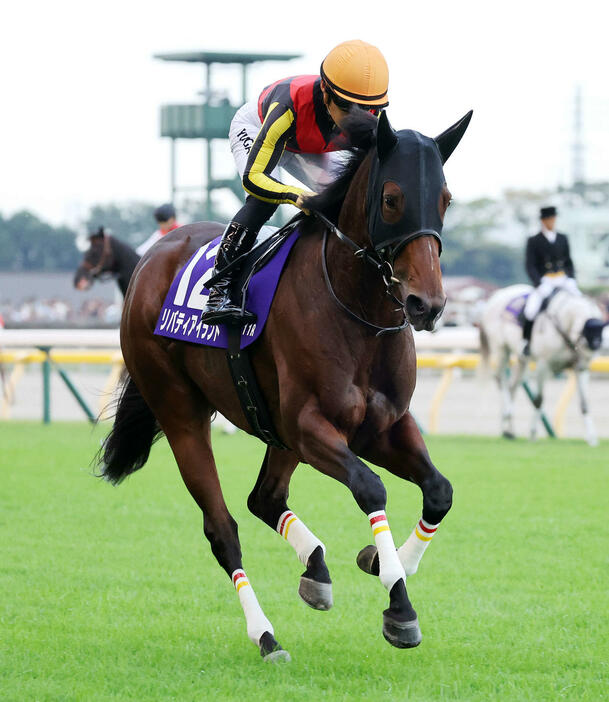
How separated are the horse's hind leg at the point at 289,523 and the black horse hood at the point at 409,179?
4.69 ft

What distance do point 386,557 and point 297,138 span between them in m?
1.80

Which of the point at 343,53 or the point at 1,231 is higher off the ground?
the point at 343,53

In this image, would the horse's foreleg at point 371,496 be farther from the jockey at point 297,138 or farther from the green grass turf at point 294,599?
the jockey at point 297,138

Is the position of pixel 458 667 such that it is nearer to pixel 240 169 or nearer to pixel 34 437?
pixel 240 169

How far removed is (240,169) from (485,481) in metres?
5.25

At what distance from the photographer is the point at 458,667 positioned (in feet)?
15.0

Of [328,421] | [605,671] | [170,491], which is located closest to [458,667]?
[605,671]

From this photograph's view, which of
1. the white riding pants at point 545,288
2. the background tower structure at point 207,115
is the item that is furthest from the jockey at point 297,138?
the background tower structure at point 207,115

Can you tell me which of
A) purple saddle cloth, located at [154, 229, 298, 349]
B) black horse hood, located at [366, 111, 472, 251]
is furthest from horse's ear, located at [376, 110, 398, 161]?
purple saddle cloth, located at [154, 229, 298, 349]

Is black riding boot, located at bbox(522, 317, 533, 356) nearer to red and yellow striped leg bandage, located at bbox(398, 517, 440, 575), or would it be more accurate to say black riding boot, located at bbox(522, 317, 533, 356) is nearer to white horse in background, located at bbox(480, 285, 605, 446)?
white horse in background, located at bbox(480, 285, 605, 446)

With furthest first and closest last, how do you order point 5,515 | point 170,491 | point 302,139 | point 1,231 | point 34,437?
point 1,231, point 34,437, point 170,491, point 5,515, point 302,139

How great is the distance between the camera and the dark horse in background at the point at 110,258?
13.0 metres

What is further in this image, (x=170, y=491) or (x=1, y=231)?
(x=1, y=231)

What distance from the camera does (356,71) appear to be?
460cm
